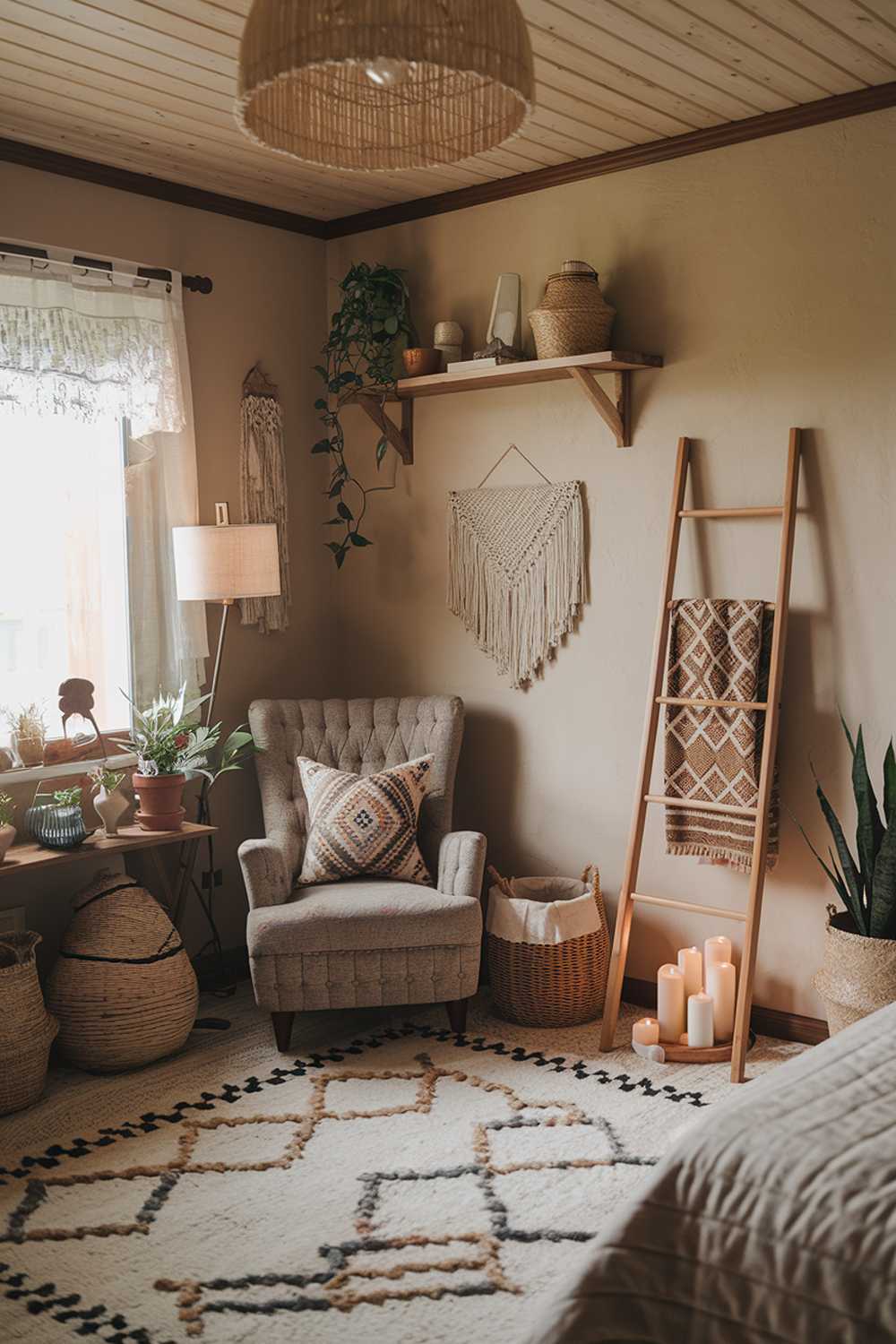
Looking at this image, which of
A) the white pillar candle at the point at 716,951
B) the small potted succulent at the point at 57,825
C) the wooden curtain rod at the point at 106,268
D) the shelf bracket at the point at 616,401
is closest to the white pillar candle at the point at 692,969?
the white pillar candle at the point at 716,951

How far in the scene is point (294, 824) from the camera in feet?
13.1

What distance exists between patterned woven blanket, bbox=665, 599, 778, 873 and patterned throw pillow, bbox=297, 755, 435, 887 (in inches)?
31.2

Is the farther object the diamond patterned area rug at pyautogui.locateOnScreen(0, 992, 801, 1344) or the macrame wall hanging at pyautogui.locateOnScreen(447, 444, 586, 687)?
the macrame wall hanging at pyautogui.locateOnScreen(447, 444, 586, 687)

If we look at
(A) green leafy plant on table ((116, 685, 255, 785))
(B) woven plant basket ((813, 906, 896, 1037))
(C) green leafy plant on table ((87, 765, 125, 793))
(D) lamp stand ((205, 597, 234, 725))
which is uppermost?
(D) lamp stand ((205, 597, 234, 725))

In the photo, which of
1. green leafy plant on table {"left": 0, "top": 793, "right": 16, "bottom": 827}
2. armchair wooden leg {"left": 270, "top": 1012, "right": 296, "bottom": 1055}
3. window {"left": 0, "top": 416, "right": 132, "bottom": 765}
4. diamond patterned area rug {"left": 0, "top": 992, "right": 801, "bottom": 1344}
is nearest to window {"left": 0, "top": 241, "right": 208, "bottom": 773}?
window {"left": 0, "top": 416, "right": 132, "bottom": 765}

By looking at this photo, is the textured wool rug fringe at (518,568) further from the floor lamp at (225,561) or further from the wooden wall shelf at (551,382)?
the floor lamp at (225,561)

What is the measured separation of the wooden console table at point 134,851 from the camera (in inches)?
135

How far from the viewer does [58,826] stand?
11.5 feet

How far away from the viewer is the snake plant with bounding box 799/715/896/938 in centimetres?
315

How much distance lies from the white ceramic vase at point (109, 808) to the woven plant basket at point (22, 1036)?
445mm

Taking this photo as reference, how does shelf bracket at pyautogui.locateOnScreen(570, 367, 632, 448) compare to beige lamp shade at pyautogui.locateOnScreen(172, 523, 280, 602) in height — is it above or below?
above

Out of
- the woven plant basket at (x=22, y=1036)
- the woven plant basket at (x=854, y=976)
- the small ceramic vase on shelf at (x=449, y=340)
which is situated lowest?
the woven plant basket at (x=22, y=1036)

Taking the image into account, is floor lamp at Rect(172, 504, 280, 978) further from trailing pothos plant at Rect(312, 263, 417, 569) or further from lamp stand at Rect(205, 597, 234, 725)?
trailing pothos plant at Rect(312, 263, 417, 569)

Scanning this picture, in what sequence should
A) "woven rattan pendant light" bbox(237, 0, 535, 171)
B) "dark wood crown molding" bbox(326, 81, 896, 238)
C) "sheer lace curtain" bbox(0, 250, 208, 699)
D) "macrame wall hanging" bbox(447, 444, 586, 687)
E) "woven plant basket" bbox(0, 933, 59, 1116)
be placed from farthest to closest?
"macrame wall hanging" bbox(447, 444, 586, 687) → "sheer lace curtain" bbox(0, 250, 208, 699) → "dark wood crown molding" bbox(326, 81, 896, 238) → "woven plant basket" bbox(0, 933, 59, 1116) → "woven rattan pendant light" bbox(237, 0, 535, 171)
